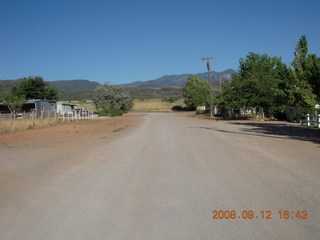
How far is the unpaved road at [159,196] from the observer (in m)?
4.46

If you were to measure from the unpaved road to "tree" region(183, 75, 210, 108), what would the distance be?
78062mm

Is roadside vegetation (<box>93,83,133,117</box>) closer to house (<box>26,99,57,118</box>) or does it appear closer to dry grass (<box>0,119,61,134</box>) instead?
house (<box>26,99,57,118</box>)

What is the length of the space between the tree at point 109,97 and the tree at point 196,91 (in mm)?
19908

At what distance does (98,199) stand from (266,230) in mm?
3085

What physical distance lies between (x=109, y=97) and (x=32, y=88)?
17956 millimetres

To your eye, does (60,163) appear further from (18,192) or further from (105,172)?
(18,192)

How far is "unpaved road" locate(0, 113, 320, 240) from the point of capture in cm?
446

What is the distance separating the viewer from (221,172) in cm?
815

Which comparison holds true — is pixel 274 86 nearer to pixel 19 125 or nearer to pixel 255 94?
pixel 255 94

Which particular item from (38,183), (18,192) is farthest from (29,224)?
(38,183)

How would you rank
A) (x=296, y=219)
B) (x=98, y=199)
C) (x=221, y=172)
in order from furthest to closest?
(x=221, y=172) < (x=98, y=199) < (x=296, y=219)

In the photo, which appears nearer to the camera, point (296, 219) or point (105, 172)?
point (296, 219)
